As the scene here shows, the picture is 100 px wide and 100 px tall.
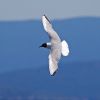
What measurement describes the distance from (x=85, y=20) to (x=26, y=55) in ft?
2.07

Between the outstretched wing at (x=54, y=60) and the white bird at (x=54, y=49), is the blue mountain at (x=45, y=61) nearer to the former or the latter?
the white bird at (x=54, y=49)

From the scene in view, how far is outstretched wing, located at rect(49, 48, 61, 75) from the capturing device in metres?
4.13

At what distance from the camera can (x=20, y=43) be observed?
5.71 meters

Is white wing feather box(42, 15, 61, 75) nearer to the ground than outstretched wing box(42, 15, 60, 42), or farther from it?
nearer to the ground

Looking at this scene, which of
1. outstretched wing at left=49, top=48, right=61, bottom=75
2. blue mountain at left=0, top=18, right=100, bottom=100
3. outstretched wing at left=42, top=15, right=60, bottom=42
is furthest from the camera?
blue mountain at left=0, top=18, right=100, bottom=100

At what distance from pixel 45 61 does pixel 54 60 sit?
155 centimetres

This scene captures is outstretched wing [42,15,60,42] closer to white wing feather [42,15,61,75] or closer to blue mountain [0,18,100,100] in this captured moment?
white wing feather [42,15,61,75]

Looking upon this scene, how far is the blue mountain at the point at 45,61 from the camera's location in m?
5.73

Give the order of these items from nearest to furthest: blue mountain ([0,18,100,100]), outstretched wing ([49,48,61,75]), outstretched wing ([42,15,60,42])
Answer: outstretched wing ([49,48,61,75]) < outstretched wing ([42,15,60,42]) < blue mountain ([0,18,100,100])

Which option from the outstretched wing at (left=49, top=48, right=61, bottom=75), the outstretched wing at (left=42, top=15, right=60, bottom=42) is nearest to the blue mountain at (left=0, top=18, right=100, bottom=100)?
the outstretched wing at (left=42, top=15, right=60, bottom=42)

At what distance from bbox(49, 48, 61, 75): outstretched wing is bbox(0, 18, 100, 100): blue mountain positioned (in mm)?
1414

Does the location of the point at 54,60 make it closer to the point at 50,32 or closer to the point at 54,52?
the point at 54,52

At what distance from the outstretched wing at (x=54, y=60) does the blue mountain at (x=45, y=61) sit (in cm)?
141

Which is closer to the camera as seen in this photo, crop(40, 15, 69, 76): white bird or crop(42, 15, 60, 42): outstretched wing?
crop(40, 15, 69, 76): white bird
